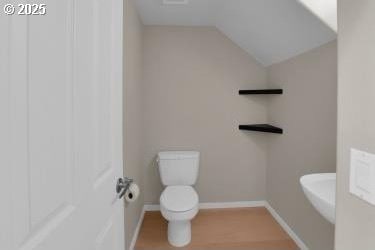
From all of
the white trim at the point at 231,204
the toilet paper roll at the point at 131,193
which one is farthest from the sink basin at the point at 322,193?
the white trim at the point at 231,204

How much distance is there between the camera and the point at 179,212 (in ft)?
5.66

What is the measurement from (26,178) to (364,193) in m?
0.74

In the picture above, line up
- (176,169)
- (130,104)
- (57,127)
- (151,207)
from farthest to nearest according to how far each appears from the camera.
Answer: (151,207) → (176,169) → (130,104) → (57,127)

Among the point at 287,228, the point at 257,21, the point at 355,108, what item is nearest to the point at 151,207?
the point at 287,228

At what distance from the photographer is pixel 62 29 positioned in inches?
19.8

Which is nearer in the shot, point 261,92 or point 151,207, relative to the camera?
point 261,92

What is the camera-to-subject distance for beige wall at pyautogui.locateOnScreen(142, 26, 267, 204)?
2.53 m

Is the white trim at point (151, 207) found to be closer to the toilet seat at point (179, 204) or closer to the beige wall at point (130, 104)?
the beige wall at point (130, 104)

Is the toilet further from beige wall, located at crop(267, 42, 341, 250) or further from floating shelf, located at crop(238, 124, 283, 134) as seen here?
beige wall, located at crop(267, 42, 341, 250)

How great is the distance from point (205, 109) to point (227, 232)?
131cm

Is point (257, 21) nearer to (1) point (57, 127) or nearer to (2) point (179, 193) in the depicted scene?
(2) point (179, 193)

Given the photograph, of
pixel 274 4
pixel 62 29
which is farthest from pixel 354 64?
pixel 274 4

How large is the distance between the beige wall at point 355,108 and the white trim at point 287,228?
4.92ft

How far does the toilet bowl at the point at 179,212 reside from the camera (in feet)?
5.70
